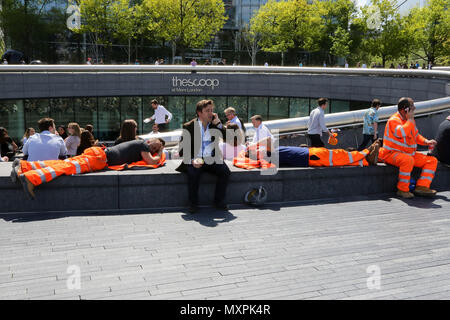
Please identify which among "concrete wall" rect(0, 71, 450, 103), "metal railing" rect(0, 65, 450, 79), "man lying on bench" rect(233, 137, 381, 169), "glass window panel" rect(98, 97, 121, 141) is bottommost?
"glass window panel" rect(98, 97, 121, 141)

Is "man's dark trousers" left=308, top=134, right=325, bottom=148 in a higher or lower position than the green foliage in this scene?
lower

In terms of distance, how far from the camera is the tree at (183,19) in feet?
154

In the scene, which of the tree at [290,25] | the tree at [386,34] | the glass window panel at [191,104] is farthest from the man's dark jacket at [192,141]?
the tree at [290,25]

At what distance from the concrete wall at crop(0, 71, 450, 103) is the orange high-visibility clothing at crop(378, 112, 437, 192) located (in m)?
12.4

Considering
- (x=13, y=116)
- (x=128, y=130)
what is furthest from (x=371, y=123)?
(x=13, y=116)

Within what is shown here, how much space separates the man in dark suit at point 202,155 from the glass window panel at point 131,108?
63.3 feet

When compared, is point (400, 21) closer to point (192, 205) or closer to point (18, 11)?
point (18, 11)

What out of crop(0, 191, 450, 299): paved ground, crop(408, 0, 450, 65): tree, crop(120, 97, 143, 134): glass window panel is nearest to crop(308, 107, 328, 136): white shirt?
crop(0, 191, 450, 299): paved ground

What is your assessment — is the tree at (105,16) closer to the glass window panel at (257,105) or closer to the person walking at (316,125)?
the glass window panel at (257,105)

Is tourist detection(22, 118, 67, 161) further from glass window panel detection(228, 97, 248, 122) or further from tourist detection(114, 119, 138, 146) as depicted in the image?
glass window panel detection(228, 97, 248, 122)

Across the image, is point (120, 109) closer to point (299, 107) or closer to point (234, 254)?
point (299, 107)

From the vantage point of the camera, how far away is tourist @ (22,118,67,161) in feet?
23.5

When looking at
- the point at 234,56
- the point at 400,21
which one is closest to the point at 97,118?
the point at 400,21

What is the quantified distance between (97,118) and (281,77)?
10015 mm
